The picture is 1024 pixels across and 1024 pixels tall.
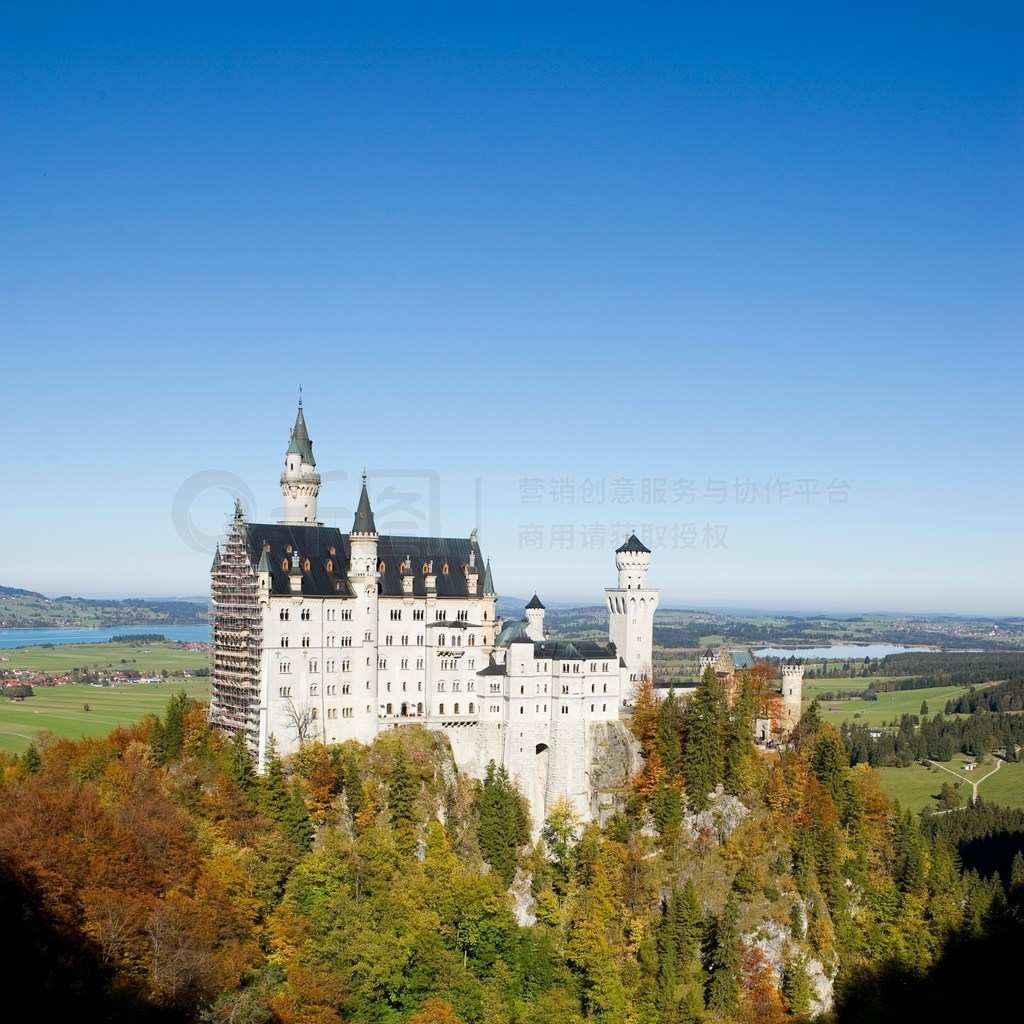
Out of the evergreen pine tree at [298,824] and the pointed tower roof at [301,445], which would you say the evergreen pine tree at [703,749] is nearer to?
the evergreen pine tree at [298,824]

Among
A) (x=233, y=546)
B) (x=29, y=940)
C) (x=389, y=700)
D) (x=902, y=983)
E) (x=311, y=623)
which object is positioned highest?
(x=233, y=546)

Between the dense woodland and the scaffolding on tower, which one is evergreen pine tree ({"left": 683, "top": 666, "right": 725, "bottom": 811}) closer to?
the dense woodland

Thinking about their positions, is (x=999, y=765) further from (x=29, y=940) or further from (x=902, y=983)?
(x=29, y=940)

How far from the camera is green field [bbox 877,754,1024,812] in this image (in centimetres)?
15525

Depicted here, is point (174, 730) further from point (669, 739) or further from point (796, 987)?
point (796, 987)

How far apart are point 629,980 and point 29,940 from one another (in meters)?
42.7

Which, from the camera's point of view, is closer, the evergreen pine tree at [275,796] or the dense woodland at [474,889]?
the dense woodland at [474,889]

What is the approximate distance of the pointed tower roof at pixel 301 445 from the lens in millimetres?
92500

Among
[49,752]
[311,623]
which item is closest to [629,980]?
[311,623]

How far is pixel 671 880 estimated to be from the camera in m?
82.7

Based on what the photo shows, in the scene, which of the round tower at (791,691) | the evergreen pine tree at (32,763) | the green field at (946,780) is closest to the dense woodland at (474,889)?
the evergreen pine tree at (32,763)

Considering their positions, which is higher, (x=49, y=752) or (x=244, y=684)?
(x=244, y=684)

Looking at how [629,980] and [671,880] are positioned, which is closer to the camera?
[629,980]

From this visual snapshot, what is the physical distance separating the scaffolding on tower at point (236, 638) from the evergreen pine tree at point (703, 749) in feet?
115
